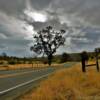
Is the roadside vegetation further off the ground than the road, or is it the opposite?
the roadside vegetation

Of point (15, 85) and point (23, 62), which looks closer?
point (15, 85)

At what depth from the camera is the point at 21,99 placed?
1105 centimetres

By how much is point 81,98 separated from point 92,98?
38 cm

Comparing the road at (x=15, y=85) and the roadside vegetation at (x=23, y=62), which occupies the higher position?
the roadside vegetation at (x=23, y=62)

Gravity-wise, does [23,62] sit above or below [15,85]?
above

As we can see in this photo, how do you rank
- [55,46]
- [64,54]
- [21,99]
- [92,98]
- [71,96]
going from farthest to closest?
[64,54] < [55,46] < [21,99] < [71,96] < [92,98]

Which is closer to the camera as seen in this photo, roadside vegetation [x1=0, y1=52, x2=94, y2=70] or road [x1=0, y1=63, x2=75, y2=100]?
road [x1=0, y1=63, x2=75, y2=100]

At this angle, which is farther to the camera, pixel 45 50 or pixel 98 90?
pixel 45 50

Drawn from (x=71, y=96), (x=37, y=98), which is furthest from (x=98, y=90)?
(x=37, y=98)

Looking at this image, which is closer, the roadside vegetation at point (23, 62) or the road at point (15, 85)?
the road at point (15, 85)

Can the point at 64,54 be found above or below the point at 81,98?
above

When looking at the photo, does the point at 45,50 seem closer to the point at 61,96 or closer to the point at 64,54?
the point at 64,54

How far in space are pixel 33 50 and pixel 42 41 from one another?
14.2 ft

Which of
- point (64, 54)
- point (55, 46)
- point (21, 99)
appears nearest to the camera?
point (21, 99)
